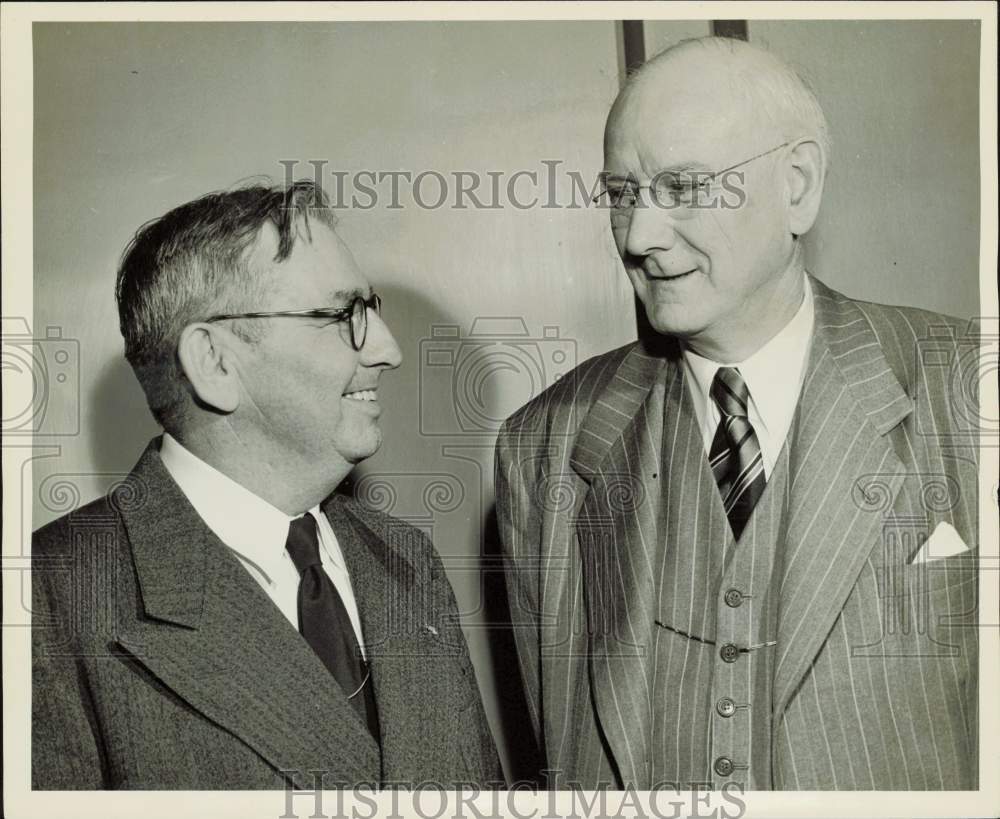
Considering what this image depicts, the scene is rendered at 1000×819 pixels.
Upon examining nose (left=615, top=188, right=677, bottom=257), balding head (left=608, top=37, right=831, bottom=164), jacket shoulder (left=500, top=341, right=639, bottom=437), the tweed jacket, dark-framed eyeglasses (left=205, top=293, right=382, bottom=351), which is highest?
balding head (left=608, top=37, right=831, bottom=164)

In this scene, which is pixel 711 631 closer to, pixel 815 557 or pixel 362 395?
pixel 815 557

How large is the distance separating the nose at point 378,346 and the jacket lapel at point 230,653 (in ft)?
1.44

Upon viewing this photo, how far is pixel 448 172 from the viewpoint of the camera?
2400mm

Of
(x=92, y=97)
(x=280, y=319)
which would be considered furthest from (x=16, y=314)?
(x=280, y=319)

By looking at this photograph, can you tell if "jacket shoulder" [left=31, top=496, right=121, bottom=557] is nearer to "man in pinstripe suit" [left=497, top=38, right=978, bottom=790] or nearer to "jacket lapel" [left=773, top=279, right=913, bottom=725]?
"man in pinstripe suit" [left=497, top=38, right=978, bottom=790]

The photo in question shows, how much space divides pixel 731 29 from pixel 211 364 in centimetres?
122

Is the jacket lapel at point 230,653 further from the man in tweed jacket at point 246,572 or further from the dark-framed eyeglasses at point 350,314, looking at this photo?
the dark-framed eyeglasses at point 350,314

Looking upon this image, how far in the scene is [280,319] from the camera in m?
2.23

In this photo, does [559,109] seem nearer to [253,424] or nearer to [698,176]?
[698,176]

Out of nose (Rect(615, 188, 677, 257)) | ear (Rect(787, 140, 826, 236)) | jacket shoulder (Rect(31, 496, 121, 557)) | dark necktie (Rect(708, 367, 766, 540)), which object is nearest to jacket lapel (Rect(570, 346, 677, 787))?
dark necktie (Rect(708, 367, 766, 540))

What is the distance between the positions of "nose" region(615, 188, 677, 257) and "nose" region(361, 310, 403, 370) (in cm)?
51

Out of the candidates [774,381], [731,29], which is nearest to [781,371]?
[774,381]

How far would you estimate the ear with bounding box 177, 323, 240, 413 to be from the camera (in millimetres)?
2232

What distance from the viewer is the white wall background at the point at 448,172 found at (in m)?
2.37
